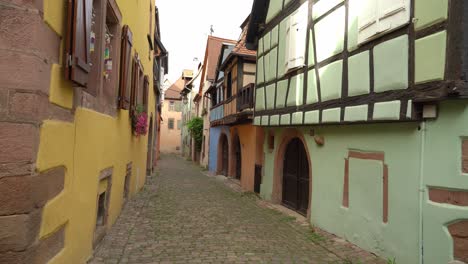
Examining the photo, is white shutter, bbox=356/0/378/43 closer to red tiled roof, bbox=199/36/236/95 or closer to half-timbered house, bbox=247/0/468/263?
half-timbered house, bbox=247/0/468/263

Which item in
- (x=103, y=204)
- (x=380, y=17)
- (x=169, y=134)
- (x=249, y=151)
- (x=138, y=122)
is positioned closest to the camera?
(x=380, y=17)

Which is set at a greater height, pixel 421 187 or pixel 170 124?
pixel 170 124

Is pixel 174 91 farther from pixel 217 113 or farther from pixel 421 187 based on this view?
pixel 421 187

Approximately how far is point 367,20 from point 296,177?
4.42m

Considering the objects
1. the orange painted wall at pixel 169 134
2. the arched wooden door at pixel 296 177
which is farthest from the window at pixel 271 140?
the orange painted wall at pixel 169 134

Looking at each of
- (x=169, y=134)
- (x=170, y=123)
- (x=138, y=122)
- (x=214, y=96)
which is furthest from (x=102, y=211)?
(x=170, y=123)

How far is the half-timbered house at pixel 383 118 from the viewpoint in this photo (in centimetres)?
382

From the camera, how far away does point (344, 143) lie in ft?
19.8

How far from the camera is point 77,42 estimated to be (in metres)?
2.96

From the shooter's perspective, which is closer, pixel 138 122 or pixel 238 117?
pixel 138 122

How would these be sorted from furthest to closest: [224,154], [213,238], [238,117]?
[224,154] < [238,117] < [213,238]

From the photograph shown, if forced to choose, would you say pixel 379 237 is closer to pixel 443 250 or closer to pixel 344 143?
pixel 443 250

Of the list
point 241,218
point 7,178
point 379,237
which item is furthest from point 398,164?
point 7,178

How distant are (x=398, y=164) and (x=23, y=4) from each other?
14.7 ft
